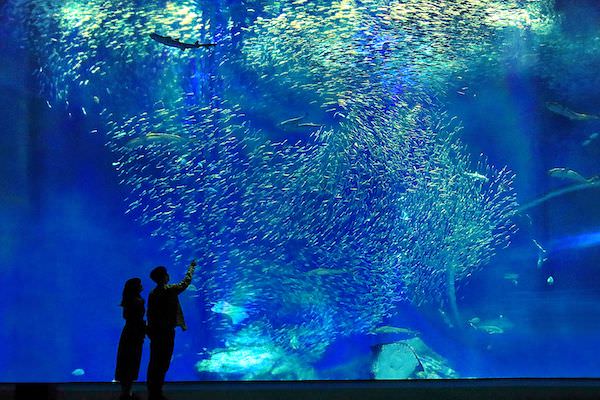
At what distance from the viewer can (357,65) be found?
31.9 ft

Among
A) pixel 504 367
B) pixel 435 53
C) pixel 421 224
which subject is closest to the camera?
pixel 435 53

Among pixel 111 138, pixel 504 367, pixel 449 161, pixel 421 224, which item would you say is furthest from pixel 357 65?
pixel 504 367

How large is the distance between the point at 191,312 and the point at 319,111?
539cm

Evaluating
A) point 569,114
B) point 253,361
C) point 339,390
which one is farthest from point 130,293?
point 569,114

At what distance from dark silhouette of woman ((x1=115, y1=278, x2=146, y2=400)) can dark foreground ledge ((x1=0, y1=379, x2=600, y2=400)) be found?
60 cm

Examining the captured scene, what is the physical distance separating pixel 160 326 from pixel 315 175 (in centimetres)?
665

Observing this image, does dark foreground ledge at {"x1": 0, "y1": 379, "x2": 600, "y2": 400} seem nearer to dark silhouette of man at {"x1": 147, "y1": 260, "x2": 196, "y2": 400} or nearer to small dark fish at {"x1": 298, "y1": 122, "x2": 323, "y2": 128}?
dark silhouette of man at {"x1": 147, "y1": 260, "x2": 196, "y2": 400}

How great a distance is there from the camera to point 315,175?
417 inches

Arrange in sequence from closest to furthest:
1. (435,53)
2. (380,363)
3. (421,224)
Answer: (380,363), (435,53), (421,224)

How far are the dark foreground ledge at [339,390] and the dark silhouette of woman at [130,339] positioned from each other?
0.60 meters

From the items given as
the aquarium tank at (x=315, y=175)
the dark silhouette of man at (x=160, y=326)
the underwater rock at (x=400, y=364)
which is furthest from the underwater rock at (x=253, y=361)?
the dark silhouette of man at (x=160, y=326)

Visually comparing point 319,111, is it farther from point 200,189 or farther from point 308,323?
point 308,323

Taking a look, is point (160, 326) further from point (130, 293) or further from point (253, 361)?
point (253, 361)

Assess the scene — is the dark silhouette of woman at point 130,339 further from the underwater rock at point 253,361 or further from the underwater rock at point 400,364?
the underwater rock at point 253,361
